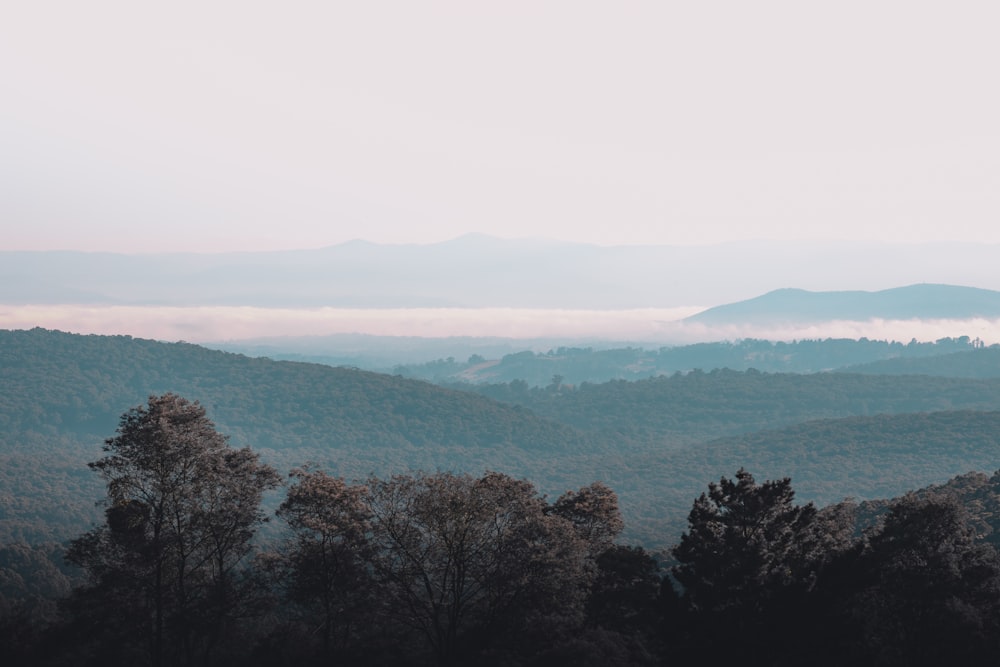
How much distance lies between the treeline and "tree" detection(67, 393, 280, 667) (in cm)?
9

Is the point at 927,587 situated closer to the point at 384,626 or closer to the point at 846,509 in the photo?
the point at 846,509

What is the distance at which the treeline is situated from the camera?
43906mm

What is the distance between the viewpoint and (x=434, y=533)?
4612cm

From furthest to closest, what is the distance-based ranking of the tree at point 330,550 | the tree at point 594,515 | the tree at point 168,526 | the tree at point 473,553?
the tree at point 594,515 < the tree at point 473,553 < the tree at point 330,550 < the tree at point 168,526

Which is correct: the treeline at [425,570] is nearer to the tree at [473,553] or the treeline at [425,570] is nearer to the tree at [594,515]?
the tree at [473,553]

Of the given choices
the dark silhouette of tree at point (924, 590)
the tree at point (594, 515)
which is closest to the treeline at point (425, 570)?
the dark silhouette of tree at point (924, 590)

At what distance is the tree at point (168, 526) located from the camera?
4381cm

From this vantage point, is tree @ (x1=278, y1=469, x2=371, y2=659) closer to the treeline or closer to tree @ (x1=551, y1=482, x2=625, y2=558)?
the treeline

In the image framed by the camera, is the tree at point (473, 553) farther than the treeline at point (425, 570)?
Yes

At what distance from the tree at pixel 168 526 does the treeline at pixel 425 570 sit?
94 millimetres

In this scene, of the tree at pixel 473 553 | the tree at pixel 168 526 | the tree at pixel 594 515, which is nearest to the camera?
the tree at pixel 168 526

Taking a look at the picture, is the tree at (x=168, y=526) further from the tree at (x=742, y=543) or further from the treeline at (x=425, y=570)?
the tree at (x=742, y=543)

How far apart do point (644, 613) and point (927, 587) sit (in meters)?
13.6

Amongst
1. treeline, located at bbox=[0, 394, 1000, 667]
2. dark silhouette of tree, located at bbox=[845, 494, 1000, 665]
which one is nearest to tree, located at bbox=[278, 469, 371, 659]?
treeline, located at bbox=[0, 394, 1000, 667]
